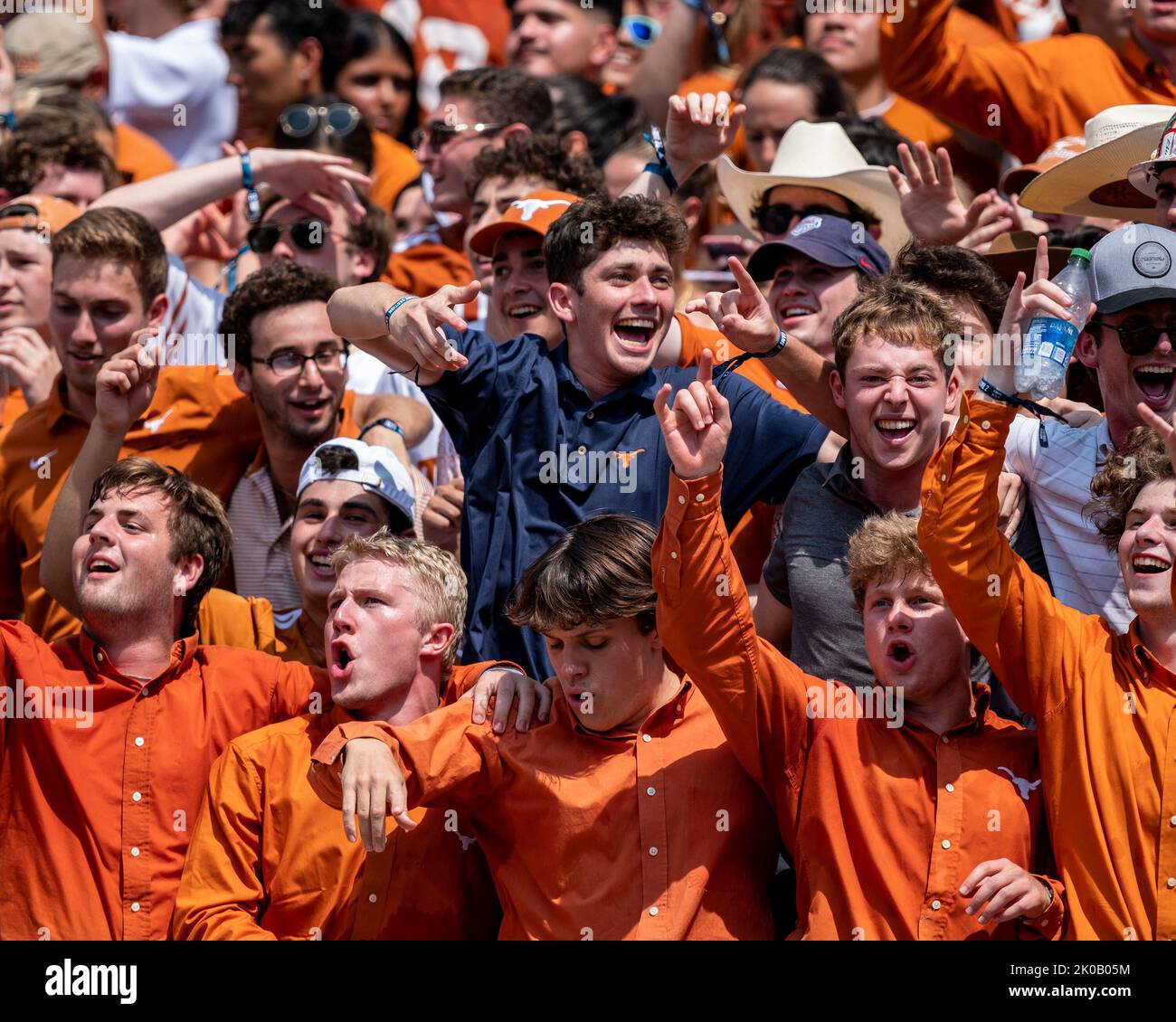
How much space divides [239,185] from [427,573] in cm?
284

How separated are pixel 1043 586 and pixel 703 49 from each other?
5.36 meters

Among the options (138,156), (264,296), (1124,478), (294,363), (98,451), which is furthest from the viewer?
(138,156)

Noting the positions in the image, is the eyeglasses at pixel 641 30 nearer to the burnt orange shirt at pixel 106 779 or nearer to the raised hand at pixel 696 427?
the burnt orange shirt at pixel 106 779

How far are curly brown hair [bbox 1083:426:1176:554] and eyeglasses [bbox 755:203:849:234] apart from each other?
205 centimetres

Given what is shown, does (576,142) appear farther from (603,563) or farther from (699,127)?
(603,563)

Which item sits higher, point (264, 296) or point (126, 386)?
point (264, 296)

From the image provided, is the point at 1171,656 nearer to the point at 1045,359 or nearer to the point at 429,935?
the point at 1045,359

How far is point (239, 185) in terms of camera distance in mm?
7582

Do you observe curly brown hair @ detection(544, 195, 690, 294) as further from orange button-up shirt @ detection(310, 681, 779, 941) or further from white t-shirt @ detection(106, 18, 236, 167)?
white t-shirt @ detection(106, 18, 236, 167)

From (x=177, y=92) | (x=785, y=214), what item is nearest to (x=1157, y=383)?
(x=785, y=214)

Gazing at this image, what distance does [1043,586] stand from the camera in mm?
4773
